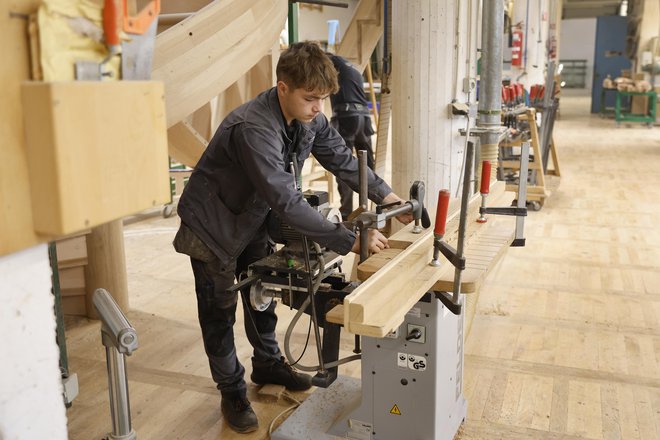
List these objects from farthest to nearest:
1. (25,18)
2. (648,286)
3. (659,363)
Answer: (648,286), (659,363), (25,18)

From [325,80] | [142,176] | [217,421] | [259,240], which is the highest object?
[325,80]

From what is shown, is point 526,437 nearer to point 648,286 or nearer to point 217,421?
point 217,421

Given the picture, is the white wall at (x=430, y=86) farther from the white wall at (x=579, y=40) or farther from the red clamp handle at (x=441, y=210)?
A: the white wall at (x=579, y=40)

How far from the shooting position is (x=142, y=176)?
3.36ft

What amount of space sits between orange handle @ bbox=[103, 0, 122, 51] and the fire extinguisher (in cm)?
789

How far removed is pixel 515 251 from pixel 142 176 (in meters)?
4.20

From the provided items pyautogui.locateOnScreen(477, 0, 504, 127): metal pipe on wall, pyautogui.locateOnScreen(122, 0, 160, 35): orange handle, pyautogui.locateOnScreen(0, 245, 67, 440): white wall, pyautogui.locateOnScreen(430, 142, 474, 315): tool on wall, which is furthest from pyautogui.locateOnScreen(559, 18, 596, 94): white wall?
pyautogui.locateOnScreen(0, 245, 67, 440): white wall

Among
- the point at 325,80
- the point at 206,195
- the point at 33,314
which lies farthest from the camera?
the point at 206,195

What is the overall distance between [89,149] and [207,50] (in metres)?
1.91

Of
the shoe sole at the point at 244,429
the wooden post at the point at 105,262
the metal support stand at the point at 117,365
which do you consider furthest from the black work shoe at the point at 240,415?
the wooden post at the point at 105,262

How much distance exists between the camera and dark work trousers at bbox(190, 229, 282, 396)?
240 centimetres

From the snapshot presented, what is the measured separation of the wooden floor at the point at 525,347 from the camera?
8.46 ft

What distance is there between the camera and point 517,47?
819cm

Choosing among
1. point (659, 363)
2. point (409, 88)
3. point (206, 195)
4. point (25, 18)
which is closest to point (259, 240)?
point (206, 195)
